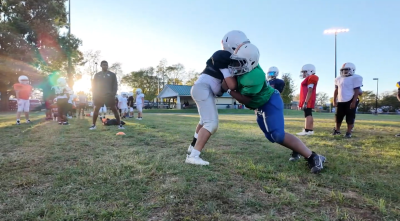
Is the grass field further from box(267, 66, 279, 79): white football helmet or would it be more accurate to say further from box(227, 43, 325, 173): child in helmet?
box(267, 66, 279, 79): white football helmet

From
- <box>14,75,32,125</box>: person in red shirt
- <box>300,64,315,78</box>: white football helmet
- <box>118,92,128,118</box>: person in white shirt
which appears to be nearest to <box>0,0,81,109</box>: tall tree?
<box>118,92,128,118</box>: person in white shirt

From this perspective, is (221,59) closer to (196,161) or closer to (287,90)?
(196,161)

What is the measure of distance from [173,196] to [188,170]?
807 millimetres

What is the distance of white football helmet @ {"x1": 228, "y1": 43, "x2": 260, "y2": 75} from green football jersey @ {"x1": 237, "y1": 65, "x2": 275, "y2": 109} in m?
0.07

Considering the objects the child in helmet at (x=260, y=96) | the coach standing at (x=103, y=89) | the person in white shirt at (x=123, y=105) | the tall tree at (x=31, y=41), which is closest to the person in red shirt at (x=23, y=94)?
the coach standing at (x=103, y=89)

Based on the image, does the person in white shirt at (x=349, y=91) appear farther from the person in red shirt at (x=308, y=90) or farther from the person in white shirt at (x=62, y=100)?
the person in white shirt at (x=62, y=100)

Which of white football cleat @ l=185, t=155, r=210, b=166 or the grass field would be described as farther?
white football cleat @ l=185, t=155, r=210, b=166

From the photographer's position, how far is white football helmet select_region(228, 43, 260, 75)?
2814 millimetres

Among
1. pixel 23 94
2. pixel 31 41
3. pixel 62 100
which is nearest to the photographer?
pixel 62 100

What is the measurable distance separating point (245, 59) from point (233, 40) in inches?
16.3

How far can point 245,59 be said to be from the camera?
9.19 feet

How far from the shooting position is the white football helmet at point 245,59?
2.81 meters

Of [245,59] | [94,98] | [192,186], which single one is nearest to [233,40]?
[245,59]

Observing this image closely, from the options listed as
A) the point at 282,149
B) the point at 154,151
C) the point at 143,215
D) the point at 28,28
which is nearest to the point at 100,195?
the point at 143,215
